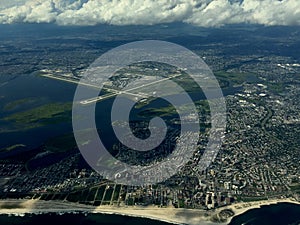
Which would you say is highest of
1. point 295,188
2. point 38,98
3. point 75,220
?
point 295,188

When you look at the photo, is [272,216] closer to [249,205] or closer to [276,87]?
[249,205]

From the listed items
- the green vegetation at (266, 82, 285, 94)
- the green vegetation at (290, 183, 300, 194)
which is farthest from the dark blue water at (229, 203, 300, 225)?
the green vegetation at (266, 82, 285, 94)

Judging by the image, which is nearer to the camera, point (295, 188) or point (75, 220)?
point (75, 220)

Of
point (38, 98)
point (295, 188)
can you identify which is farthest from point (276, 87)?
point (38, 98)

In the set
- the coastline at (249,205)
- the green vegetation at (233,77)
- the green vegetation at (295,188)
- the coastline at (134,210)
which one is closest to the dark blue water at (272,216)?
the coastline at (249,205)

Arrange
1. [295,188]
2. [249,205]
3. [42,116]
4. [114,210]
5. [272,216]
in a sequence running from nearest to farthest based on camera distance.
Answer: [272,216]
[114,210]
[249,205]
[295,188]
[42,116]

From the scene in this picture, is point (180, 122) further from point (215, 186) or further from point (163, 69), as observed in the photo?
point (163, 69)

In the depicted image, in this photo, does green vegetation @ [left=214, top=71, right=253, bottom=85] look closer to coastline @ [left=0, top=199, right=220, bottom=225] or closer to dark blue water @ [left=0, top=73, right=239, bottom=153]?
dark blue water @ [left=0, top=73, right=239, bottom=153]
